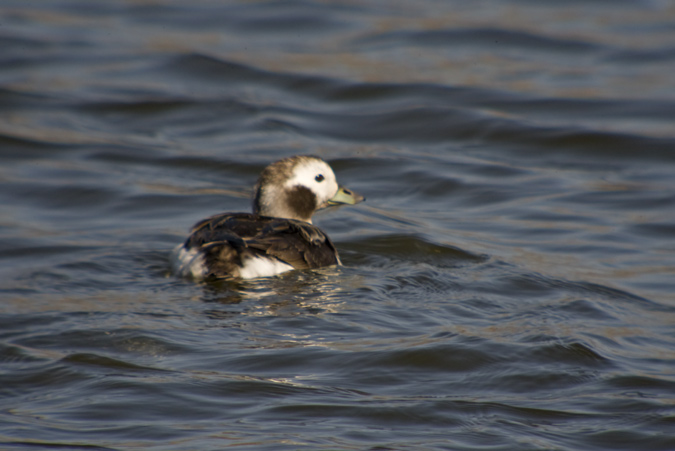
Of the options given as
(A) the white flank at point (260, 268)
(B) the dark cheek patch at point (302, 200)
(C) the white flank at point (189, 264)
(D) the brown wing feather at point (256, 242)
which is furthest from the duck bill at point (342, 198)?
(C) the white flank at point (189, 264)

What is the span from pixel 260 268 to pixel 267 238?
0.23m

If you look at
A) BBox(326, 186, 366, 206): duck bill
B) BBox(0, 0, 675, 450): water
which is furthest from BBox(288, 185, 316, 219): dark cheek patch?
BBox(0, 0, 675, 450): water

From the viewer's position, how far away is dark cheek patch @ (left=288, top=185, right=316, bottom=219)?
24.3 ft

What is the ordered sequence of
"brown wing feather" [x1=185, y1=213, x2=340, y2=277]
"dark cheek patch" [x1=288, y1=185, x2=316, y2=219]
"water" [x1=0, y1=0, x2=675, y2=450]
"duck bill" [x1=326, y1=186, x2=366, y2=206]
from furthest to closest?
1. "duck bill" [x1=326, y1=186, x2=366, y2=206]
2. "dark cheek patch" [x1=288, y1=185, x2=316, y2=219]
3. "brown wing feather" [x1=185, y1=213, x2=340, y2=277]
4. "water" [x1=0, y1=0, x2=675, y2=450]

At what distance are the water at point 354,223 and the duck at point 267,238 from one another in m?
0.15

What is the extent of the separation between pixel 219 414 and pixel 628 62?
1030 centimetres

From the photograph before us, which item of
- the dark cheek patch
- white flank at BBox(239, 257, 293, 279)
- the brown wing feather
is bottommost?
white flank at BBox(239, 257, 293, 279)

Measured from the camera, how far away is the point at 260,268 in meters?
6.35

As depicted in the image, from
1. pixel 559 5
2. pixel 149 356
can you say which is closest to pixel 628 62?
pixel 559 5

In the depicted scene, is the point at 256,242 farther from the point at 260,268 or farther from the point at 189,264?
the point at 189,264

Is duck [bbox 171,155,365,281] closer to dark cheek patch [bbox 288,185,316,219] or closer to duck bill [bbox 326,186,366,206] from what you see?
dark cheek patch [bbox 288,185,316,219]

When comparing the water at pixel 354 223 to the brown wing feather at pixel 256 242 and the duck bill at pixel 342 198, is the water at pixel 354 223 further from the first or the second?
the duck bill at pixel 342 198

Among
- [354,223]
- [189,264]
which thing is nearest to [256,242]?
[189,264]

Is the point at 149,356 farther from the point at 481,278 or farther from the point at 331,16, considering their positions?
the point at 331,16
